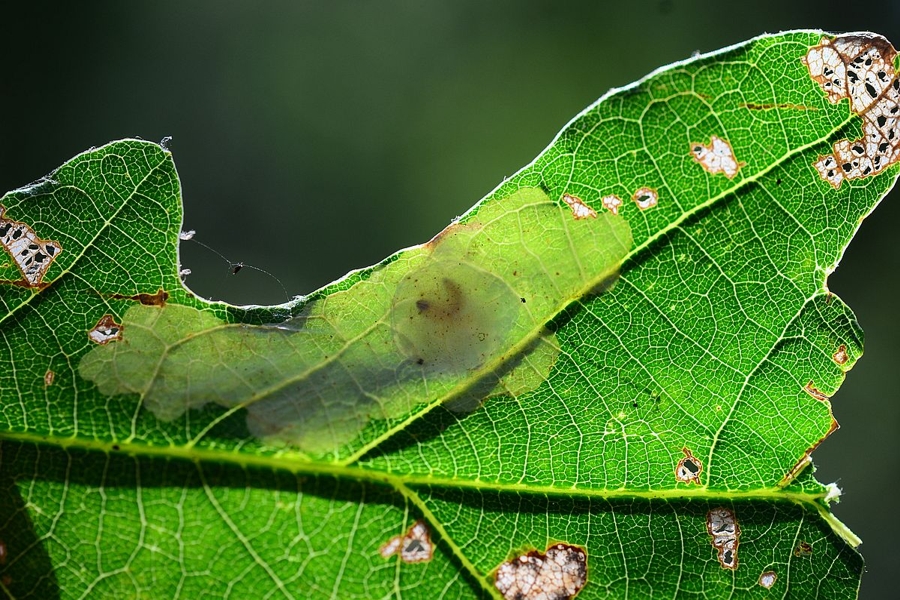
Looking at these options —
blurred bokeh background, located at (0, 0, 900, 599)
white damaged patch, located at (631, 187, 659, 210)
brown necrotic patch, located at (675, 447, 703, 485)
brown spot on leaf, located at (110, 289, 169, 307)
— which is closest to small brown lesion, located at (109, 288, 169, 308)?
brown spot on leaf, located at (110, 289, 169, 307)

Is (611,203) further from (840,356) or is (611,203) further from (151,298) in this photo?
(151,298)

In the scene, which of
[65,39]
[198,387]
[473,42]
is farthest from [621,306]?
[65,39]

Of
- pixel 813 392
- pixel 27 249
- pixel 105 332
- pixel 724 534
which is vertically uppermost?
pixel 27 249

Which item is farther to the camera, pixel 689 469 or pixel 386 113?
pixel 386 113

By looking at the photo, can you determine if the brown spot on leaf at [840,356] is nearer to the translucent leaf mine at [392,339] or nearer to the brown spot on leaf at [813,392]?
the brown spot on leaf at [813,392]

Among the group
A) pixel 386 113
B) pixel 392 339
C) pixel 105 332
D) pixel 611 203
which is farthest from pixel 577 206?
pixel 386 113

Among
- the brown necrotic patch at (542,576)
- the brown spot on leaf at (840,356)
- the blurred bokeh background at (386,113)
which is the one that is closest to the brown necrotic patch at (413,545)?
the brown necrotic patch at (542,576)
